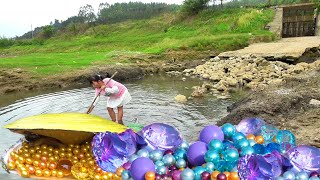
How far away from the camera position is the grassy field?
1908cm

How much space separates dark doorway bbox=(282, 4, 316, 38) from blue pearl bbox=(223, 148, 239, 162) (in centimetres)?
2446

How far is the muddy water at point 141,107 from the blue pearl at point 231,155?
3405 millimetres

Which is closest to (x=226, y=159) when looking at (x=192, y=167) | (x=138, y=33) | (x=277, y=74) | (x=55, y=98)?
(x=192, y=167)

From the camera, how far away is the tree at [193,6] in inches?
1443

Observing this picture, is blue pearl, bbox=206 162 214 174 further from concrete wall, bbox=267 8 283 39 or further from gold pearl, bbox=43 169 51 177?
concrete wall, bbox=267 8 283 39

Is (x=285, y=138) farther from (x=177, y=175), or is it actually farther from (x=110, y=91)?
(x=110, y=91)

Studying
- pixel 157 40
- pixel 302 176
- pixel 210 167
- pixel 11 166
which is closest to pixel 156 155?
pixel 210 167

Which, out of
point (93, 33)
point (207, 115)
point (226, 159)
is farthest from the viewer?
point (93, 33)

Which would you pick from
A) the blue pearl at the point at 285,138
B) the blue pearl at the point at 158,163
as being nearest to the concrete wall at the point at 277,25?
the blue pearl at the point at 285,138

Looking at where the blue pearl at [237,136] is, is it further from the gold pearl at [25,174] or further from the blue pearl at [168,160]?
the gold pearl at [25,174]

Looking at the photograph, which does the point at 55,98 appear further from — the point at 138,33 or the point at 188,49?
the point at 138,33

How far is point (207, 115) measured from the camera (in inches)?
370

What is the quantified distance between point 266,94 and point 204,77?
8.27 metres

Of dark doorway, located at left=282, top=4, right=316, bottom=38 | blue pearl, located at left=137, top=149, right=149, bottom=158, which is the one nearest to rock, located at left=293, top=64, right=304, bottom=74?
blue pearl, located at left=137, top=149, right=149, bottom=158
